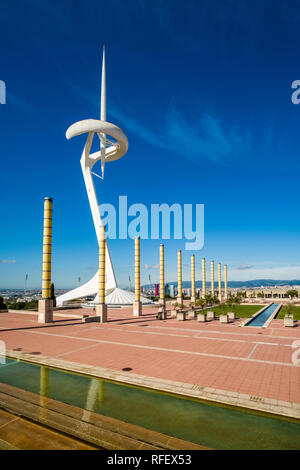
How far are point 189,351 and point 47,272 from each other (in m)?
14.6

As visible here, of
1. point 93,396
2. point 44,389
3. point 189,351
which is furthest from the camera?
point 189,351

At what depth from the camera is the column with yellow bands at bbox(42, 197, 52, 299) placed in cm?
2267

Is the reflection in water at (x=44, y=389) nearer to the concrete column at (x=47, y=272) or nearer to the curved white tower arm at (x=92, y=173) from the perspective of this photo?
the concrete column at (x=47, y=272)

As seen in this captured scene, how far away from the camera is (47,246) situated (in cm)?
2312

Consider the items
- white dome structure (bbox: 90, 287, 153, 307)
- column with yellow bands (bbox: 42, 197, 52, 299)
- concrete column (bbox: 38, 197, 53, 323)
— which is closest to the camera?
concrete column (bbox: 38, 197, 53, 323)

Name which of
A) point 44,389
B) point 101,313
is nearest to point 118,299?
point 101,313

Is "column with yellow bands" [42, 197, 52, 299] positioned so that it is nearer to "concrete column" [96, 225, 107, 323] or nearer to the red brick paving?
the red brick paving

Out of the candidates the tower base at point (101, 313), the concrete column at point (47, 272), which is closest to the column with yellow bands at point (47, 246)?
the concrete column at point (47, 272)

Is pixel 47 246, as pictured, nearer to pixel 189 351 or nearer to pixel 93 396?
pixel 189 351

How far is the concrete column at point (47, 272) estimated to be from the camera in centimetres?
2222

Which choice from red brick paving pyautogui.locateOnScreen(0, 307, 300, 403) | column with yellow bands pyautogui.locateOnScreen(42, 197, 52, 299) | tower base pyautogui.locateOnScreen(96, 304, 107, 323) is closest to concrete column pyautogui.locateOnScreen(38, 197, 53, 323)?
column with yellow bands pyautogui.locateOnScreen(42, 197, 52, 299)

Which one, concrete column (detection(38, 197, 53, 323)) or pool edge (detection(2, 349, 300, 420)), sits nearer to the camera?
pool edge (detection(2, 349, 300, 420))

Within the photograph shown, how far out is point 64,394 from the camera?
26.0 feet

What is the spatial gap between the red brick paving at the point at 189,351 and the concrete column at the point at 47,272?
66.8 inches
